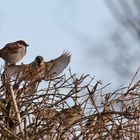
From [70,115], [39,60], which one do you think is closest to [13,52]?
[39,60]

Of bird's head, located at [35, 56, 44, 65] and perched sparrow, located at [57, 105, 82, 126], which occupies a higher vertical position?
bird's head, located at [35, 56, 44, 65]

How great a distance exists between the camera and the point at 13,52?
7402 millimetres

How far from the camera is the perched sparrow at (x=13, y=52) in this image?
7242mm

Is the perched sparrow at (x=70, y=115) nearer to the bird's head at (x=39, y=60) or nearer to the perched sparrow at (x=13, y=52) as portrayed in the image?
the bird's head at (x=39, y=60)

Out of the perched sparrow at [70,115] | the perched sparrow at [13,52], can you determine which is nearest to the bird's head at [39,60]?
the perched sparrow at [13,52]

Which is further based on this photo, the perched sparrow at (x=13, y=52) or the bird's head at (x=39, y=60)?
the perched sparrow at (x=13, y=52)

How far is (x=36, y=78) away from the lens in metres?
4.26

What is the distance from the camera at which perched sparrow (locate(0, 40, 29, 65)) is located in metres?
7.24

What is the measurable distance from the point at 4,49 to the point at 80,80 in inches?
146

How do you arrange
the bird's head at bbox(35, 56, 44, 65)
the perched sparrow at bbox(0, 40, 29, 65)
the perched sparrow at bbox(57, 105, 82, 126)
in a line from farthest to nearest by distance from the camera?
the perched sparrow at bbox(0, 40, 29, 65), the bird's head at bbox(35, 56, 44, 65), the perched sparrow at bbox(57, 105, 82, 126)

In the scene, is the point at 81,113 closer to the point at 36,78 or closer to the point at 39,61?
the point at 36,78

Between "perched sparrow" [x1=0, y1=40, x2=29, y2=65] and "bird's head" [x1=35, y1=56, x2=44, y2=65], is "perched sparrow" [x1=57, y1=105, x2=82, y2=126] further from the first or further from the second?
"perched sparrow" [x1=0, y1=40, x2=29, y2=65]

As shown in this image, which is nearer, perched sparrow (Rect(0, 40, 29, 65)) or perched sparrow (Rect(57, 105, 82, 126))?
perched sparrow (Rect(57, 105, 82, 126))

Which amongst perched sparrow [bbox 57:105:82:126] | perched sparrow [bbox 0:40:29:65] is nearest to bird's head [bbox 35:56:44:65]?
perched sparrow [bbox 0:40:29:65]
